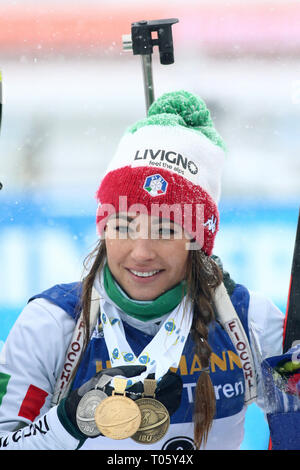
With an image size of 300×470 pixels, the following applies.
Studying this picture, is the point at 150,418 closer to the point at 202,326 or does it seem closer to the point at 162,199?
the point at 202,326

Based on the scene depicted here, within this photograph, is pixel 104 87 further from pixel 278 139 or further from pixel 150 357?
pixel 150 357

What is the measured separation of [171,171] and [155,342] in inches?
17.6

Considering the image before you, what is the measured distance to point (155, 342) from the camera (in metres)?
1.37

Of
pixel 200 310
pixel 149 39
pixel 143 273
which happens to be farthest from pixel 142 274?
pixel 149 39

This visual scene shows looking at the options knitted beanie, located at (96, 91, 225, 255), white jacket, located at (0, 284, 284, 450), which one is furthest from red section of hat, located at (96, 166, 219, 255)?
white jacket, located at (0, 284, 284, 450)

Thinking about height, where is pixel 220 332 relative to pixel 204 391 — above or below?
above

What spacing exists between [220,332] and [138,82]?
999 millimetres

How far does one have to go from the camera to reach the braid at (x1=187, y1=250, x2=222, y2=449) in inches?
55.4

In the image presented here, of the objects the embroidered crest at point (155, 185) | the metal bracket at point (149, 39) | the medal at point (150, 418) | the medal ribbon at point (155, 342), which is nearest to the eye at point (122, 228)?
the embroidered crest at point (155, 185)

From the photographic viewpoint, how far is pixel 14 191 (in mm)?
1731

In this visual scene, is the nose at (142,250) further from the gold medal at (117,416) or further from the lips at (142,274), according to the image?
the gold medal at (117,416)
